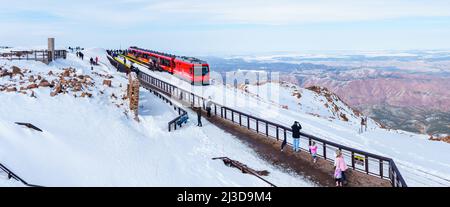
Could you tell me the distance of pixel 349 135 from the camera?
A: 26172 mm

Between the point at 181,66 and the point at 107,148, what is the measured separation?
1110 inches

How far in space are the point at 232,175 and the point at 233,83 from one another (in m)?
37.9

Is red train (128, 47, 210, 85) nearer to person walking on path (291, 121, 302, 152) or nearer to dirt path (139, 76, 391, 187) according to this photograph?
dirt path (139, 76, 391, 187)

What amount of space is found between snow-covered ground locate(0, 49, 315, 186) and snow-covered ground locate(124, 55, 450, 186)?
7.19 meters

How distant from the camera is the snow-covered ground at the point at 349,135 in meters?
17.4

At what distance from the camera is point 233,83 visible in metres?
51.8

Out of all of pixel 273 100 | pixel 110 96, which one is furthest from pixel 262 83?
pixel 110 96

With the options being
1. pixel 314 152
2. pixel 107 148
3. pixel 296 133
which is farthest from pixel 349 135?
pixel 107 148

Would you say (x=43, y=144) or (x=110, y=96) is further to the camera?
(x=110, y=96)

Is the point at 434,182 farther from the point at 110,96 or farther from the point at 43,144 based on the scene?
the point at 110,96

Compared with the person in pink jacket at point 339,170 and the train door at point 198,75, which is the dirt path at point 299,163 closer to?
the person in pink jacket at point 339,170

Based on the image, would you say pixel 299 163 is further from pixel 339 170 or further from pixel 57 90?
pixel 57 90

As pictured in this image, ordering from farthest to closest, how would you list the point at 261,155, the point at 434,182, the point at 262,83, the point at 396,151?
the point at 262,83, the point at 396,151, the point at 261,155, the point at 434,182

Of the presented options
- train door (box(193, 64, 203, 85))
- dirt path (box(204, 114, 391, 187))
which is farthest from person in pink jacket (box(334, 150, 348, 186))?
train door (box(193, 64, 203, 85))
